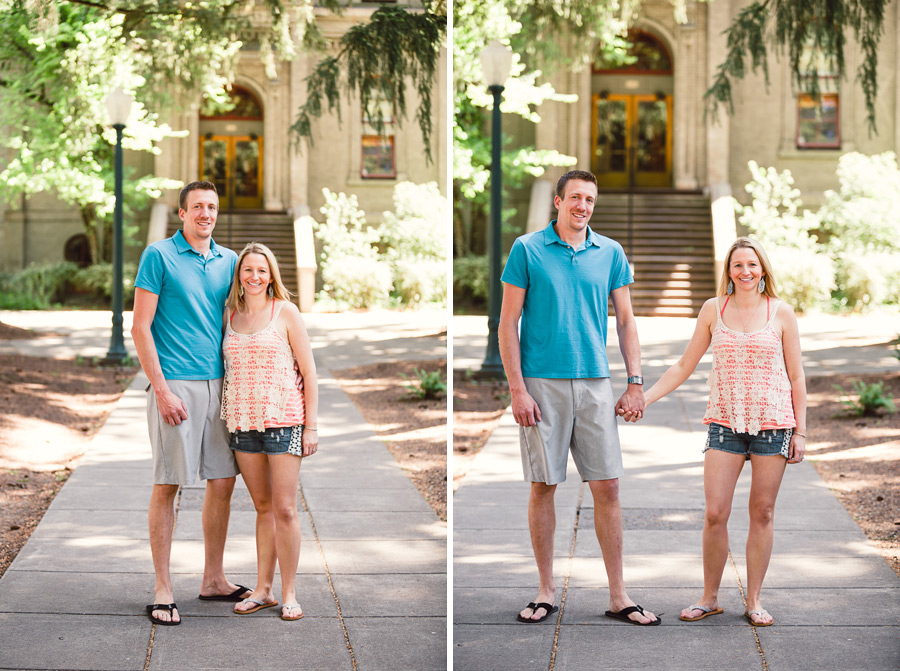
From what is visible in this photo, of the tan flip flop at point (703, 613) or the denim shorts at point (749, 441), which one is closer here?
the denim shorts at point (749, 441)

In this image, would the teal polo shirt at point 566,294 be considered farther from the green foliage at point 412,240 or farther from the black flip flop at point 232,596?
the black flip flop at point 232,596

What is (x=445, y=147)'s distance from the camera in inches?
187

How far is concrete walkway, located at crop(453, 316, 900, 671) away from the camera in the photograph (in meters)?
3.61

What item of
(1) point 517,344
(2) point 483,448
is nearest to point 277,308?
(1) point 517,344

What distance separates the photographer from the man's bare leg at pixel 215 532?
3.98 m

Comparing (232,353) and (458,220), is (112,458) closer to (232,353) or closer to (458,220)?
(232,353)

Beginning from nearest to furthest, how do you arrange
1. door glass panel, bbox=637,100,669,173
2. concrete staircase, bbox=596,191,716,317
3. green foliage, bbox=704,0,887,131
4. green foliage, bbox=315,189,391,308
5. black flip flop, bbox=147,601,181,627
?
black flip flop, bbox=147,601,181,627
green foliage, bbox=315,189,391,308
concrete staircase, bbox=596,191,716,317
green foliage, bbox=704,0,887,131
door glass panel, bbox=637,100,669,173

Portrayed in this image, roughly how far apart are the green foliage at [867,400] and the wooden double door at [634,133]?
12.4 m

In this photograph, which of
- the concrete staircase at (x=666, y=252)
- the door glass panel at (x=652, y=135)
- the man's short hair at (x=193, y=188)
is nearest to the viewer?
the man's short hair at (x=193, y=188)

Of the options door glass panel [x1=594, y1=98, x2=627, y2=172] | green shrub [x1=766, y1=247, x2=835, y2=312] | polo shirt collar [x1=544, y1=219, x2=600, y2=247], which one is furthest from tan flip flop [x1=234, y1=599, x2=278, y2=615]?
door glass panel [x1=594, y1=98, x2=627, y2=172]

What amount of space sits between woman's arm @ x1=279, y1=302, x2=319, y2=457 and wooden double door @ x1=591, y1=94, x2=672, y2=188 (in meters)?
14.9

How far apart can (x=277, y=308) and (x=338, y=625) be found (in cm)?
129

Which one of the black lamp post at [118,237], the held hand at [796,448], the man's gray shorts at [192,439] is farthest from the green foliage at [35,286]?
the held hand at [796,448]

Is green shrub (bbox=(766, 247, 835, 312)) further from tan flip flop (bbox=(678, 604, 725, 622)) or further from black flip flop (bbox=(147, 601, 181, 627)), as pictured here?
black flip flop (bbox=(147, 601, 181, 627))
